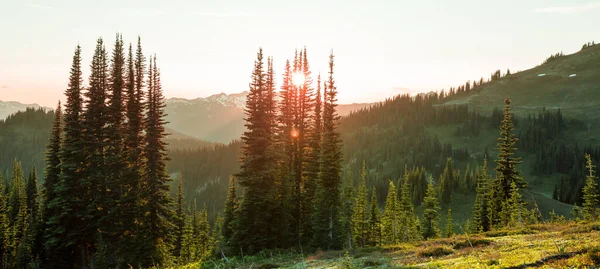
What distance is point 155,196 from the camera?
42.3m

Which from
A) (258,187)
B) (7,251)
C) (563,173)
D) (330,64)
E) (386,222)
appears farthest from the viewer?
(563,173)

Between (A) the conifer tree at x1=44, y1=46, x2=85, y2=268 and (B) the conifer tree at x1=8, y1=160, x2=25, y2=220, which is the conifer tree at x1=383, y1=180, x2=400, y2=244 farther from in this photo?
(B) the conifer tree at x1=8, y1=160, x2=25, y2=220

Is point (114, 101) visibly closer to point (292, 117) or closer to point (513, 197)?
point (292, 117)

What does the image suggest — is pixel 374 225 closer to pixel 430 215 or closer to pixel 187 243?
pixel 430 215

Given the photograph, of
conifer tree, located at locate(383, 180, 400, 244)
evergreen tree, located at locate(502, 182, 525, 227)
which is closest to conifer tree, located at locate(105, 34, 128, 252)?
evergreen tree, located at locate(502, 182, 525, 227)

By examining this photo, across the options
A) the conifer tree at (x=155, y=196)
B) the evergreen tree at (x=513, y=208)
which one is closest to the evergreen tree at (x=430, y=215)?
the evergreen tree at (x=513, y=208)

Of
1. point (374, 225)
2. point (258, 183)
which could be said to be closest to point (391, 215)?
point (374, 225)

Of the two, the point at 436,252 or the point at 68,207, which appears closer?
the point at 436,252

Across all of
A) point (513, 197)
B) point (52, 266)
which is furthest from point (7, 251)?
point (513, 197)

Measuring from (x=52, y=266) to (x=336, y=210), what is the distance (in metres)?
33.4

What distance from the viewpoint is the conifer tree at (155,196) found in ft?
136

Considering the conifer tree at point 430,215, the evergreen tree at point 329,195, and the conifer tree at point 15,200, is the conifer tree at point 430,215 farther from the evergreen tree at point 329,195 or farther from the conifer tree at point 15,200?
the conifer tree at point 15,200

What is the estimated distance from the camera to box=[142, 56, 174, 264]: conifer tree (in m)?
41.5

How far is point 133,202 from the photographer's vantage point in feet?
139
